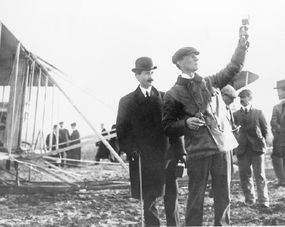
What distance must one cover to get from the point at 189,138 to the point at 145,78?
3.08 feet

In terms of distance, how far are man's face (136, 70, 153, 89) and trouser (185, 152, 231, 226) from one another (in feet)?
3.36

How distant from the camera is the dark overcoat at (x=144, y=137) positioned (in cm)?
342

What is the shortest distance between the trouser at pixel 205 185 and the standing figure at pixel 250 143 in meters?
1.93

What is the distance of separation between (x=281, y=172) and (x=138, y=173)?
12.0 ft

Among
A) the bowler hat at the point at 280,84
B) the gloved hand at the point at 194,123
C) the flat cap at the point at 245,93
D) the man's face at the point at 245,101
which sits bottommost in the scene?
the gloved hand at the point at 194,123

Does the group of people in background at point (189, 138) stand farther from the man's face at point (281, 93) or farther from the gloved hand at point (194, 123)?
the man's face at point (281, 93)

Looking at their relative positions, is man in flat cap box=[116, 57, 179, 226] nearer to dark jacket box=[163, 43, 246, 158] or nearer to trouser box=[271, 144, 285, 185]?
dark jacket box=[163, 43, 246, 158]

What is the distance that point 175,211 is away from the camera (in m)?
3.36

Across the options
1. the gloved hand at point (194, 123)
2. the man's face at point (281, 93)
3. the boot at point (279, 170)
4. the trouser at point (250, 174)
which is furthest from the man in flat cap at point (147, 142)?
the boot at point (279, 170)

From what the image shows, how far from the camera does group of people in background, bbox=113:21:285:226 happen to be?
278 centimetres

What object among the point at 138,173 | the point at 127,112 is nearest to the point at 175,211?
the point at 138,173

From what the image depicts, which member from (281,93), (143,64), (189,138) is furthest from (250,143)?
(189,138)

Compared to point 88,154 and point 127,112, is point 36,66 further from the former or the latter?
point 88,154

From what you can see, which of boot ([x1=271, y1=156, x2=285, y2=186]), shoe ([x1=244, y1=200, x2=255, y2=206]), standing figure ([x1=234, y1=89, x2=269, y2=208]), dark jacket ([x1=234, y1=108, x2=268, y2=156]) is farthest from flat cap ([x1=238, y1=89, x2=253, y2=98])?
boot ([x1=271, y1=156, x2=285, y2=186])
